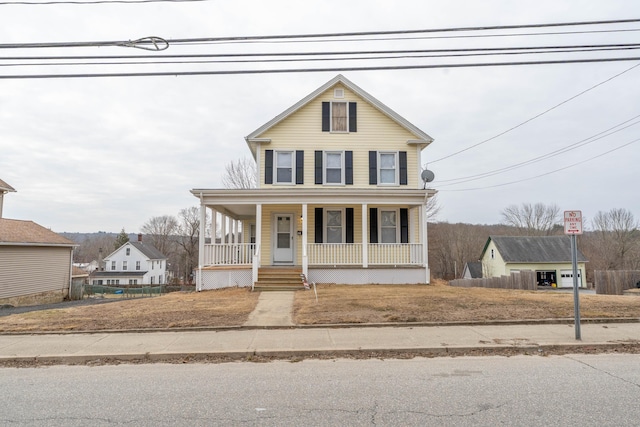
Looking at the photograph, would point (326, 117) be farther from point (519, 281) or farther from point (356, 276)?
point (519, 281)

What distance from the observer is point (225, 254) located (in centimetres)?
1529

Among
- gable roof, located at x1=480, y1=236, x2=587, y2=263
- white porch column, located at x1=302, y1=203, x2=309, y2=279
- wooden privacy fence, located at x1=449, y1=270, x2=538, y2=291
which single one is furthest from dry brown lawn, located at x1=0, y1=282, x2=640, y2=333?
gable roof, located at x1=480, y1=236, x2=587, y2=263

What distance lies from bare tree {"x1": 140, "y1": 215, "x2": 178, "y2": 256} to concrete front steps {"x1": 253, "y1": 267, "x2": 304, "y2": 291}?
58.3 meters

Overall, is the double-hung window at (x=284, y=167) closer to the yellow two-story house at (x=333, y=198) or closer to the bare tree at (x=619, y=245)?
the yellow two-story house at (x=333, y=198)

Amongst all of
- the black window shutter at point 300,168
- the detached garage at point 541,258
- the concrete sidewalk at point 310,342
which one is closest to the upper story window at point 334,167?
the black window shutter at point 300,168

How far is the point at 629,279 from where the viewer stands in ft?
66.1

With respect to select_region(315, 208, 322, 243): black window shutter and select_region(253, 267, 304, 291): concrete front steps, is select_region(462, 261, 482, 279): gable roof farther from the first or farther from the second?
select_region(253, 267, 304, 291): concrete front steps

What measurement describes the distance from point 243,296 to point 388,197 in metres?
6.55

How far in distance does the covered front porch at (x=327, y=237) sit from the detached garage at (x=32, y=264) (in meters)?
11.8

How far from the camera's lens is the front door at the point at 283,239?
15.7 metres

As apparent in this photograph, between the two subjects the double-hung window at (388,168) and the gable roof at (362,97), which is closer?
the gable roof at (362,97)

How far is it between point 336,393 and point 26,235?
2308 centimetres

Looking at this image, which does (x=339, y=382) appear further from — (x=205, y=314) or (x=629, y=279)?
(x=629, y=279)

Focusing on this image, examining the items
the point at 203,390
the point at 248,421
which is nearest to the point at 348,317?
the point at 203,390
